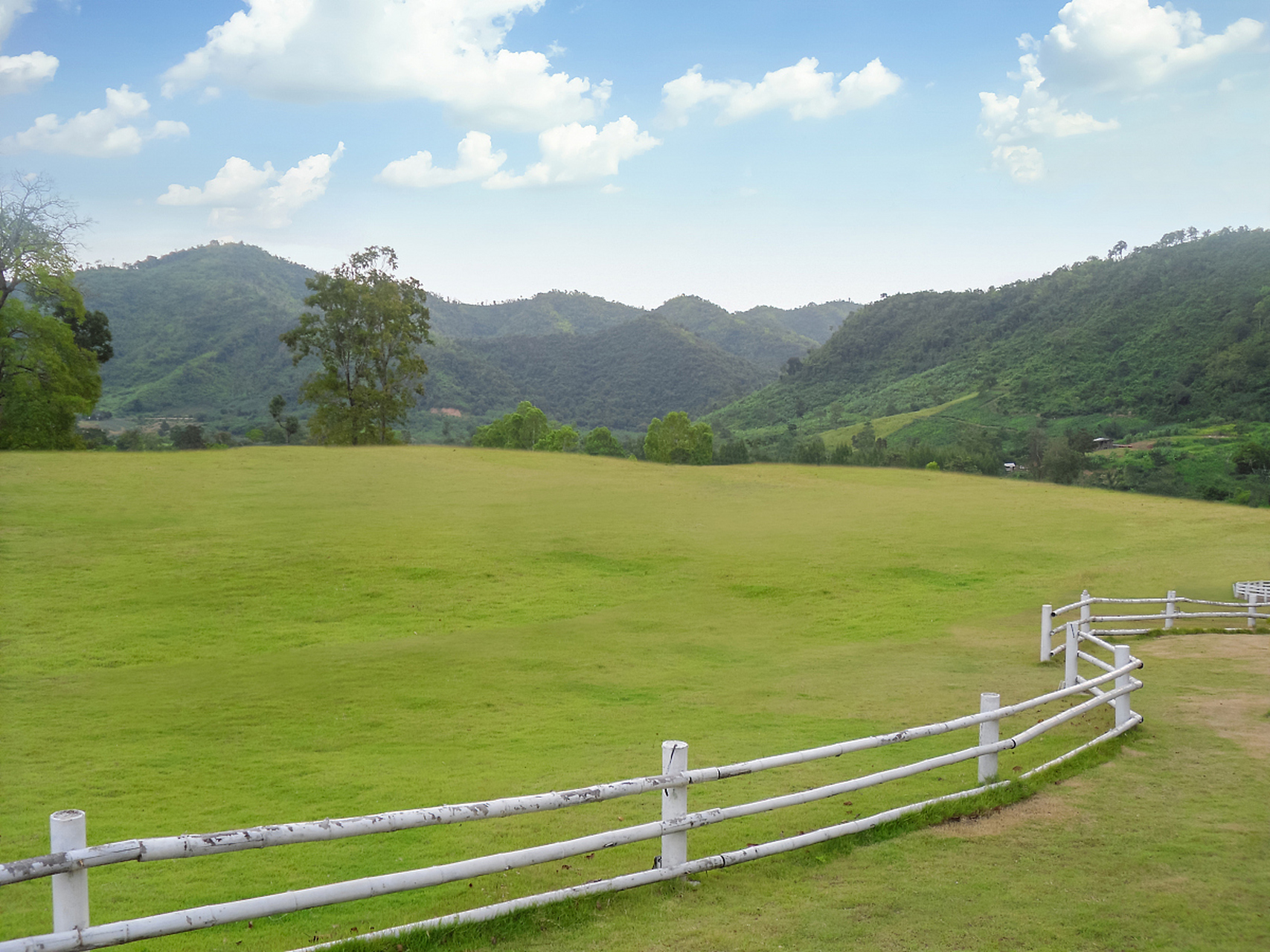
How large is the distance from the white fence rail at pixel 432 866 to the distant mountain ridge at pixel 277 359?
45.6 meters

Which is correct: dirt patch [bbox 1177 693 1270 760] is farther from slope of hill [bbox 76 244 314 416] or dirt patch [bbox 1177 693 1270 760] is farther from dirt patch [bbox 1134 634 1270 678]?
slope of hill [bbox 76 244 314 416]

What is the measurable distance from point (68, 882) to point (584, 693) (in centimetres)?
1079

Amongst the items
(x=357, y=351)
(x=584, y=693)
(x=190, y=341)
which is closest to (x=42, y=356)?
(x=357, y=351)

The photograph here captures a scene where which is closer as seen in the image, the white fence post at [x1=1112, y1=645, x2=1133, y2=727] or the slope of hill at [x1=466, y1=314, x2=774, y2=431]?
the white fence post at [x1=1112, y1=645, x2=1133, y2=727]

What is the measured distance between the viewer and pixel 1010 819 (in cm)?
713

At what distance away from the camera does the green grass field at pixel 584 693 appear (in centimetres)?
571

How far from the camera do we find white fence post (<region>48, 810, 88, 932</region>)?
3684mm

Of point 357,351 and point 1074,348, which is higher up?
point 1074,348

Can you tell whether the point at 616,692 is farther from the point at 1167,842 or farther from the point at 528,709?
the point at 1167,842

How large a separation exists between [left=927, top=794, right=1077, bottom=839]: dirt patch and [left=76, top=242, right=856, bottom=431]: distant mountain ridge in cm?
4617

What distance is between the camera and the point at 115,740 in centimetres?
1109

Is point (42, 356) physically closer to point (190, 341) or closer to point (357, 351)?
point (357, 351)

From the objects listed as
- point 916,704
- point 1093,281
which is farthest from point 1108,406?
point 916,704

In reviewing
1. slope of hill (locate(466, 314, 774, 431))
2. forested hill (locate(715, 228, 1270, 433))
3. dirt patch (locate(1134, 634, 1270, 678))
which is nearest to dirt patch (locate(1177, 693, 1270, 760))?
dirt patch (locate(1134, 634, 1270, 678))
